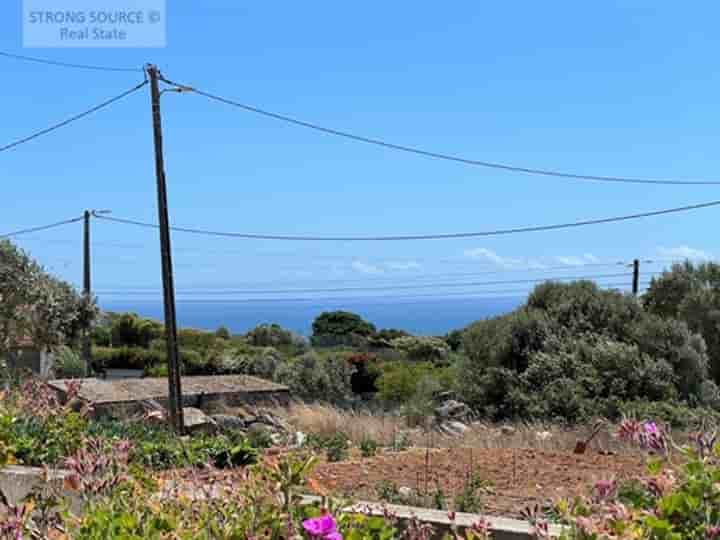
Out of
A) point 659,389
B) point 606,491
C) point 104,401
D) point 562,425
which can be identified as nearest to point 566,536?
point 606,491

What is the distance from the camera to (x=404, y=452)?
24.8ft

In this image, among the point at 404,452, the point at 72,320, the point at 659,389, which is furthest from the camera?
the point at 72,320

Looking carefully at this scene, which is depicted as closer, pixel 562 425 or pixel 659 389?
pixel 562 425

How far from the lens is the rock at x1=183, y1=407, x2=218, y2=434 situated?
12527mm

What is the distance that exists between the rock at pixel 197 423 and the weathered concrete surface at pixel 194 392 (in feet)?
2.77

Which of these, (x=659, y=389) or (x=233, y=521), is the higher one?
(x=233, y=521)

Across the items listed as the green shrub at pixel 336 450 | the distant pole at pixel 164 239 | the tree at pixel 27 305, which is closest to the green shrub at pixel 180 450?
the green shrub at pixel 336 450

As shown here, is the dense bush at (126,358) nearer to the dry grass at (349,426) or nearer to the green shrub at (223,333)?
the green shrub at (223,333)

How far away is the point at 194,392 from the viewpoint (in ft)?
56.1

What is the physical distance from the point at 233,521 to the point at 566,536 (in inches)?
35.3

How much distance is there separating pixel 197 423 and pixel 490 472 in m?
8.04

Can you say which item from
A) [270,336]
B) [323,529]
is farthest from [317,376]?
[323,529]

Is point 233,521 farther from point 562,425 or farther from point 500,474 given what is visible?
point 562,425

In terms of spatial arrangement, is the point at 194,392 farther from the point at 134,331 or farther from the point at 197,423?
the point at 134,331
